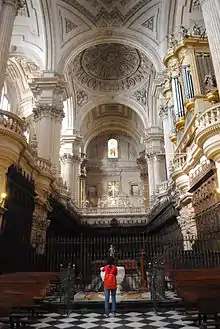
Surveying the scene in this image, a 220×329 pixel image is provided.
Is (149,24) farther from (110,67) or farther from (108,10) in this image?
(110,67)

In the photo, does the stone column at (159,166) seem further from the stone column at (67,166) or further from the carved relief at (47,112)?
the carved relief at (47,112)

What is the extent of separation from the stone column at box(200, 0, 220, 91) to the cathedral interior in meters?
0.03

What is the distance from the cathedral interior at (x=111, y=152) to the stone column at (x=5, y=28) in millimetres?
36

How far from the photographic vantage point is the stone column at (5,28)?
805cm

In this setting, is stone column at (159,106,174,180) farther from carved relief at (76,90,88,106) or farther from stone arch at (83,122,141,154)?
stone arch at (83,122,141,154)

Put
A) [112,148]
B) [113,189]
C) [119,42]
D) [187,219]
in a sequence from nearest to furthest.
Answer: [187,219], [119,42], [113,189], [112,148]

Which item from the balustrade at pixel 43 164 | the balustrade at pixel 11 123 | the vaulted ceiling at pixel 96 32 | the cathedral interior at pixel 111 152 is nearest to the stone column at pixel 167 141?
the cathedral interior at pixel 111 152

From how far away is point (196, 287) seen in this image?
4.34 m

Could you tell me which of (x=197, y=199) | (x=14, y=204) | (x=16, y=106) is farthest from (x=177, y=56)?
(x=16, y=106)

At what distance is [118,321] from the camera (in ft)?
16.1

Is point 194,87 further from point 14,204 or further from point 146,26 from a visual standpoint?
point 146,26

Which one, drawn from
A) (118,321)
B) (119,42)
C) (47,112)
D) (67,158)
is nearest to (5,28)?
(47,112)

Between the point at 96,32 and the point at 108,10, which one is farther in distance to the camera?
the point at 96,32

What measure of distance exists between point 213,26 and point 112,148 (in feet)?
71.4
